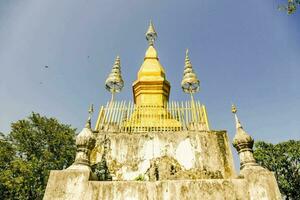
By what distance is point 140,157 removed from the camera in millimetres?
7750

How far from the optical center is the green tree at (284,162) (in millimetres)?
18984

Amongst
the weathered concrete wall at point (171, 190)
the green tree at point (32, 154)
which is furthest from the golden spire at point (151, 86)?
the green tree at point (32, 154)

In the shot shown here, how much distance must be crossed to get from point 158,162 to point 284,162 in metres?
16.5

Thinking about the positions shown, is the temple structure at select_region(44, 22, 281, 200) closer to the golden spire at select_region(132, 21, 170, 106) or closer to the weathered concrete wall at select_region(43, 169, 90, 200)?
the weathered concrete wall at select_region(43, 169, 90, 200)

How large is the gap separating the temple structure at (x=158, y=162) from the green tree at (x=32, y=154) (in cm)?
1127

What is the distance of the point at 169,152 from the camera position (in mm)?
7836

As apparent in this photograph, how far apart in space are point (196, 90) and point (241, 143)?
672 centimetres

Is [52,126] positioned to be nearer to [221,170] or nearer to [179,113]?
[179,113]

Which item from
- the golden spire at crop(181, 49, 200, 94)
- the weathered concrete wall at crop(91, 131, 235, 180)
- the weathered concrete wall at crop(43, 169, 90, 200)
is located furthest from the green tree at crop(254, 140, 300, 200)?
the weathered concrete wall at crop(43, 169, 90, 200)

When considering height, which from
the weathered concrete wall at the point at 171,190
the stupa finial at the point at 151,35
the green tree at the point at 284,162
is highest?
the stupa finial at the point at 151,35

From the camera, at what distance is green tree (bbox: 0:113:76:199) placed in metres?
16.7

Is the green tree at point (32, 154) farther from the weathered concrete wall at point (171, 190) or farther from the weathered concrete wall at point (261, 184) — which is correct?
the weathered concrete wall at point (261, 184)

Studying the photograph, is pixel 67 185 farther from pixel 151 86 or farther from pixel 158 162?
pixel 151 86

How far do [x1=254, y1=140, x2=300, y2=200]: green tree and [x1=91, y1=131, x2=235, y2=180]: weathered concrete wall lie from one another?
14444 millimetres
